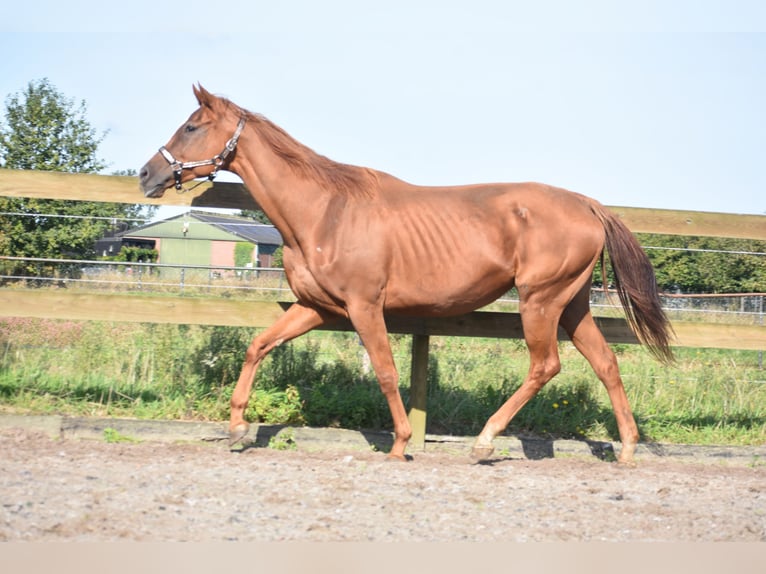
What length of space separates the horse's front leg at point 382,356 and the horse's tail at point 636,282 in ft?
5.72

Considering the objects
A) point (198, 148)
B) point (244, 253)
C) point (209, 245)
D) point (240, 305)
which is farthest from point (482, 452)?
point (209, 245)

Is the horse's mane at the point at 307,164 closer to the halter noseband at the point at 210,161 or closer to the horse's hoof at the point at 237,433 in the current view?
the halter noseband at the point at 210,161

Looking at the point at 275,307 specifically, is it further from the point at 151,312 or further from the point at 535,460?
the point at 535,460

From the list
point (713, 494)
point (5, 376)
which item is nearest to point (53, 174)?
point (5, 376)

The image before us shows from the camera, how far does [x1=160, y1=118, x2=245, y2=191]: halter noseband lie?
5359 millimetres

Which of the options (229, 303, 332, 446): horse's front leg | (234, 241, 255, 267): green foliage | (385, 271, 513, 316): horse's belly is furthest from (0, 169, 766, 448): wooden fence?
(234, 241, 255, 267): green foliage

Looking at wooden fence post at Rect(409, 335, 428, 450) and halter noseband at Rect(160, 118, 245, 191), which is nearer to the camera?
halter noseband at Rect(160, 118, 245, 191)

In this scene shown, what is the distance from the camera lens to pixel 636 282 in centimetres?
567

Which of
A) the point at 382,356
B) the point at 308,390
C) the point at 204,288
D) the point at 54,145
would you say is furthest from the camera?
the point at 54,145

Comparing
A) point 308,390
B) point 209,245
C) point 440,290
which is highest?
point 209,245

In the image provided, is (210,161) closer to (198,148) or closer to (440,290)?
(198,148)

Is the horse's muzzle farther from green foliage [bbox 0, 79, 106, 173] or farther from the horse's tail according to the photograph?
green foliage [bbox 0, 79, 106, 173]

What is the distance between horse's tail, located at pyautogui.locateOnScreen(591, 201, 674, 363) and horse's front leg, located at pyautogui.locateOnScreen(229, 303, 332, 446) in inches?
83.5

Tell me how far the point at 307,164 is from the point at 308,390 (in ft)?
6.21
